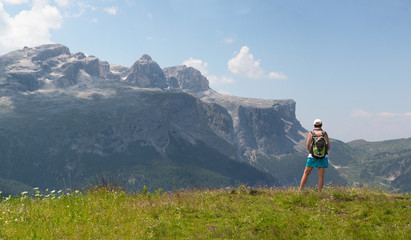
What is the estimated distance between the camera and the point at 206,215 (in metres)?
11.9

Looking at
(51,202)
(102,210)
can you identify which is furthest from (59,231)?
(51,202)

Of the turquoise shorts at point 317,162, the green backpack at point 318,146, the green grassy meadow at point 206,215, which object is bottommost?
the green grassy meadow at point 206,215

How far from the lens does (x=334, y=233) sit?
9719 mm

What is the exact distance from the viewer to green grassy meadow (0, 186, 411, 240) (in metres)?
9.78

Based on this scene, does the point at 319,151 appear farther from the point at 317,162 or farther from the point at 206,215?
the point at 206,215

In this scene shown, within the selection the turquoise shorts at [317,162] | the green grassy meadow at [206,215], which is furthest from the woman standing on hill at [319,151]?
the green grassy meadow at [206,215]

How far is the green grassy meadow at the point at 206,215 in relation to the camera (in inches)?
385

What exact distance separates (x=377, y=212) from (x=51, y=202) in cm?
1393

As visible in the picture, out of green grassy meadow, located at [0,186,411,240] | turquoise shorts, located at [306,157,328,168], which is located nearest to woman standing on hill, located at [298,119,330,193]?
turquoise shorts, located at [306,157,328,168]

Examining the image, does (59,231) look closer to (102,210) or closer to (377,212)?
(102,210)

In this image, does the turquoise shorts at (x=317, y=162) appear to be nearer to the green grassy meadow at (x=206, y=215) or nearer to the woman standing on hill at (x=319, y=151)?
the woman standing on hill at (x=319, y=151)

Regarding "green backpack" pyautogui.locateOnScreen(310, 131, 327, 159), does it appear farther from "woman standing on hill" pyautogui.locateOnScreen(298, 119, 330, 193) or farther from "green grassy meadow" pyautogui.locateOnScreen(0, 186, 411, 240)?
"green grassy meadow" pyautogui.locateOnScreen(0, 186, 411, 240)

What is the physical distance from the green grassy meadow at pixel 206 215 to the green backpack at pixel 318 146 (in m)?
1.92

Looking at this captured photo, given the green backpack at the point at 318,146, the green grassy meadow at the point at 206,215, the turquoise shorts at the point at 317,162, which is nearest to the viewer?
the green grassy meadow at the point at 206,215
